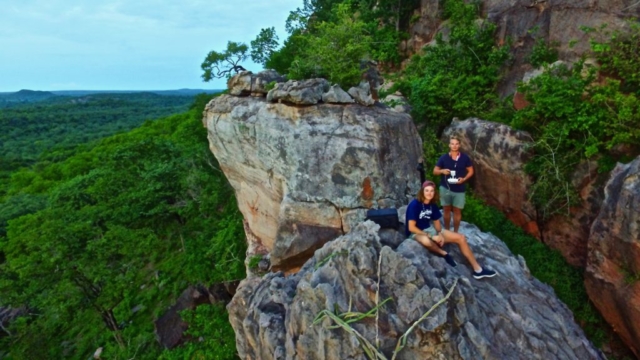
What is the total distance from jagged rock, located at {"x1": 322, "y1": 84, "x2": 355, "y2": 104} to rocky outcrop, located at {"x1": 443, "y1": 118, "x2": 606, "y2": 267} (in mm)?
5618

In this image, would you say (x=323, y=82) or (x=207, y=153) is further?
(x=207, y=153)

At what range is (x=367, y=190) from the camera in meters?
10.5

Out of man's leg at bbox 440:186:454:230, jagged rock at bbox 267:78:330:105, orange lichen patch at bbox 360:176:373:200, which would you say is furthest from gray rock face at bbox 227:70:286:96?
man's leg at bbox 440:186:454:230

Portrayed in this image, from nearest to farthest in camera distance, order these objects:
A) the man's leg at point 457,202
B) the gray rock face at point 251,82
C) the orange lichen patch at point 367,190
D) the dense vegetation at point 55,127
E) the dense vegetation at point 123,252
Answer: the man's leg at point 457,202 < the orange lichen patch at point 367,190 < the gray rock face at point 251,82 < the dense vegetation at point 123,252 < the dense vegetation at point 55,127

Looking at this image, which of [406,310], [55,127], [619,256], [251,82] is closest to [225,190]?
[251,82]

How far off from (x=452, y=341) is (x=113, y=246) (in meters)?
15.1

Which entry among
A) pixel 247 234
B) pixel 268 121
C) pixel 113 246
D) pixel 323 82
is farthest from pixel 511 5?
pixel 113 246

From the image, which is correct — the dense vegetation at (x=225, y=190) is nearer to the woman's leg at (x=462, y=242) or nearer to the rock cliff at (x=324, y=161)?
the rock cliff at (x=324, y=161)

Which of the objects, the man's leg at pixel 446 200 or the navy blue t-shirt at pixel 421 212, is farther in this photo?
the man's leg at pixel 446 200

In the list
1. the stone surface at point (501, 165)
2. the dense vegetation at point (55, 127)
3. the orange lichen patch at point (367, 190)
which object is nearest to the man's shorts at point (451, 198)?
the orange lichen patch at point (367, 190)

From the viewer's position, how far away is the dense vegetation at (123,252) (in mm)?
14969

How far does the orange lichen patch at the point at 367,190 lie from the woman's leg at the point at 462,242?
3.62 meters

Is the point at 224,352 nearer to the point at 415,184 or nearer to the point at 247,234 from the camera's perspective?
the point at 247,234

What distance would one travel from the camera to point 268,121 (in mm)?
11438
